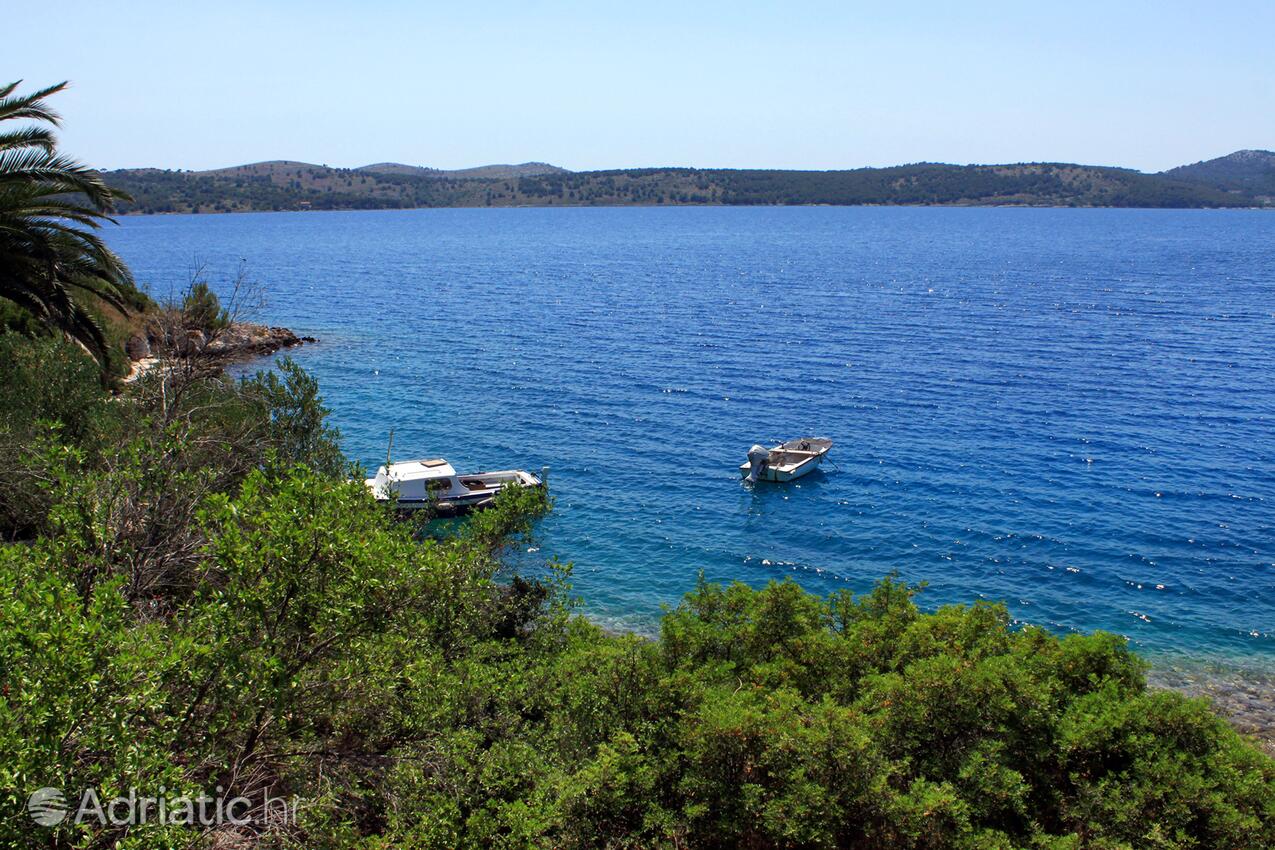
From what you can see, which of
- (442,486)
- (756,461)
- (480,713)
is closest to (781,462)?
(756,461)

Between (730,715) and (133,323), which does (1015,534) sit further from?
(133,323)

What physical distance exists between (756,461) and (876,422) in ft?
36.1

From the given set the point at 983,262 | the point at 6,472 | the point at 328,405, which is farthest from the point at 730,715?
the point at 983,262

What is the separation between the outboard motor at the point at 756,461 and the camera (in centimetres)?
3850

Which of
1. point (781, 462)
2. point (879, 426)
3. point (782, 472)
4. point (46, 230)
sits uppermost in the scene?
point (46, 230)

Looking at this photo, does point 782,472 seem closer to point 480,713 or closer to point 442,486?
point 442,486

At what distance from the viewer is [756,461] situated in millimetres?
38750

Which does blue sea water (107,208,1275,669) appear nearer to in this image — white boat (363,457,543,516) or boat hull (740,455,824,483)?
boat hull (740,455,824,483)

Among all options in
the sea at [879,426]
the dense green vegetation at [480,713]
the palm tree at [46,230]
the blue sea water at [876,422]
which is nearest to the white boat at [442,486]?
the sea at [879,426]

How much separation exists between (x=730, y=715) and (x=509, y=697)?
4307 mm

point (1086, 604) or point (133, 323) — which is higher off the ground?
point (133, 323)

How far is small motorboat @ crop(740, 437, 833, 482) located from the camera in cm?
3819

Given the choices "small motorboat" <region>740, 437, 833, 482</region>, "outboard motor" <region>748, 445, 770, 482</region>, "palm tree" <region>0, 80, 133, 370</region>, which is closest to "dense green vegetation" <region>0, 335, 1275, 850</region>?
"palm tree" <region>0, 80, 133, 370</region>

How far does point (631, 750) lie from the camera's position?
488 inches
